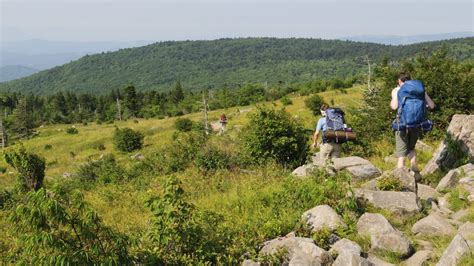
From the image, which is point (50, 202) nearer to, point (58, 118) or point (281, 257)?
point (281, 257)

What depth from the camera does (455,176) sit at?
8.25 meters

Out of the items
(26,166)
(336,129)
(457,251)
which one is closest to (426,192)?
(336,129)

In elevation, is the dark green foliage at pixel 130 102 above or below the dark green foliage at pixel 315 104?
below

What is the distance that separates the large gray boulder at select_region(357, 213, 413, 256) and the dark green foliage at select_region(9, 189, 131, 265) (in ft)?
11.8

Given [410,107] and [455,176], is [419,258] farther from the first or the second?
[410,107]

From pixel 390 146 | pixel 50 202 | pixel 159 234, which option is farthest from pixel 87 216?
pixel 390 146

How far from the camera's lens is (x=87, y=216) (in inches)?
197

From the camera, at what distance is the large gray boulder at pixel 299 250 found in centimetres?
575

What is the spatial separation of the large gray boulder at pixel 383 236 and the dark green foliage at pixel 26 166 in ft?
35.7

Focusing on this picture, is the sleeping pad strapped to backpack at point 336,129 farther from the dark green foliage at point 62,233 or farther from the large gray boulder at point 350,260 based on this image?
the dark green foliage at point 62,233

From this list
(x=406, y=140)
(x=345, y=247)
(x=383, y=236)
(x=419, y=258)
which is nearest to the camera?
(x=419, y=258)

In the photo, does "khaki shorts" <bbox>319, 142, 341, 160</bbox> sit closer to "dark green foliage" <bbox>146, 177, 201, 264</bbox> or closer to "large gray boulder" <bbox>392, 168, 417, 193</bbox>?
"large gray boulder" <bbox>392, 168, 417, 193</bbox>

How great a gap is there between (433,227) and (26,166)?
12274 mm

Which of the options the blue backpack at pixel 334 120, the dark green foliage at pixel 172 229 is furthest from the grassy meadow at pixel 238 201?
the blue backpack at pixel 334 120
